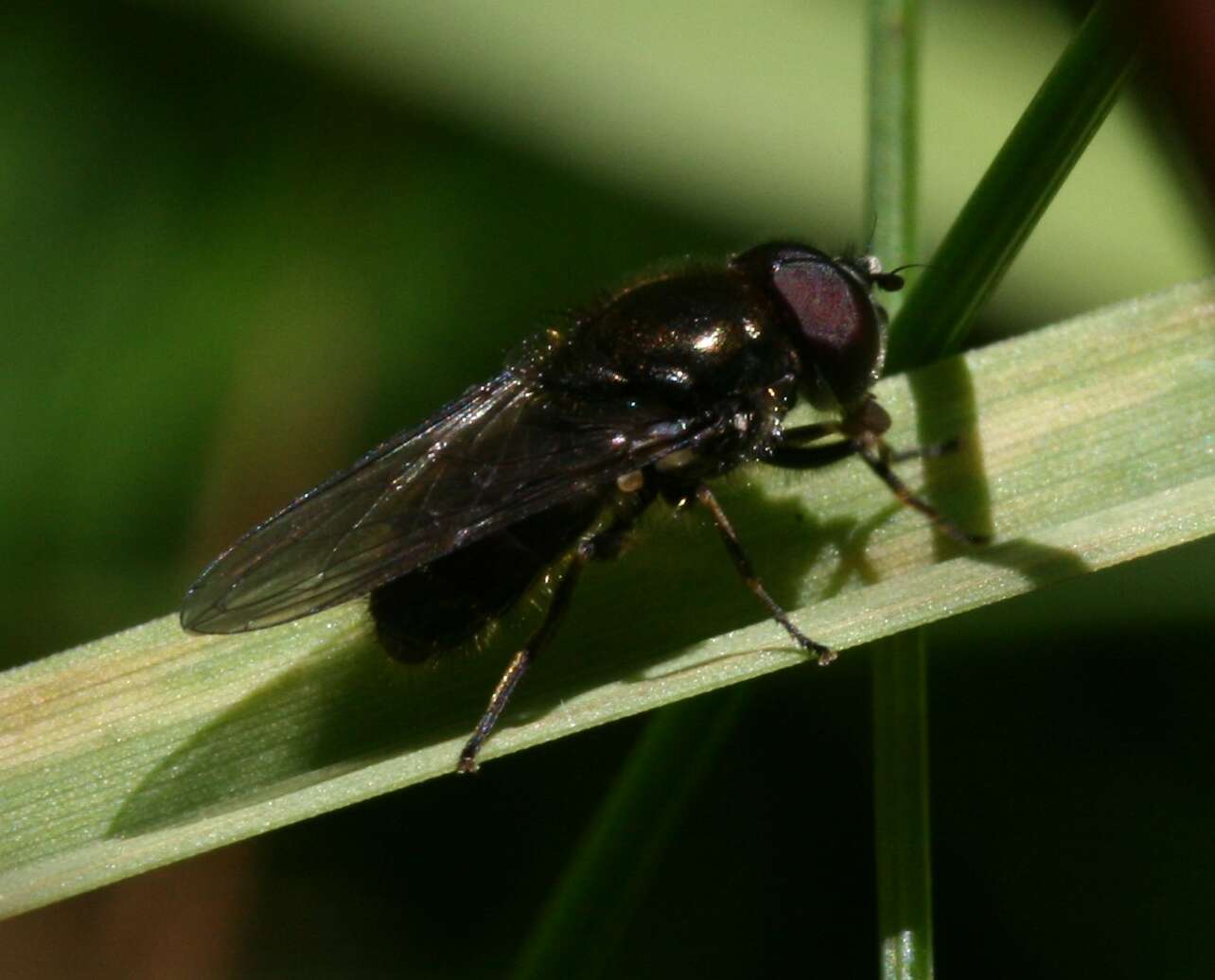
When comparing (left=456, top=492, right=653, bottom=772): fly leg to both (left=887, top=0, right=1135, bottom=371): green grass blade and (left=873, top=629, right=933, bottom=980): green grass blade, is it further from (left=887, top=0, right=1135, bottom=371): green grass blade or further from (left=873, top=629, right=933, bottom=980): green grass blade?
(left=887, top=0, right=1135, bottom=371): green grass blade

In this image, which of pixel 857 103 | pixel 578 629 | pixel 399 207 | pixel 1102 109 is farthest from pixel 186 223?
pixel 1102 109

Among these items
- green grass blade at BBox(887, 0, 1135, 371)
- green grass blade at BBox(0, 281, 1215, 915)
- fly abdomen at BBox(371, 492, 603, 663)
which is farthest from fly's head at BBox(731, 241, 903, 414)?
fly abdomen at BBox(371, 492, 603, 663)

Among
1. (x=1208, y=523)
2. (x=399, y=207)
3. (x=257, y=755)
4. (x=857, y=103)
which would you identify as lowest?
(x=1208, y=523)

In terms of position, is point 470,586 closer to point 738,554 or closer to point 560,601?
point 560,601

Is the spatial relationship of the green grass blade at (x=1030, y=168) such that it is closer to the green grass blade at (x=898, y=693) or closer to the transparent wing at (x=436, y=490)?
the green grass blade at (x=898, y=693)

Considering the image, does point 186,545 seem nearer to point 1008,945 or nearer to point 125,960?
point 125,960

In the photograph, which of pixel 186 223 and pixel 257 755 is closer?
pixel 257 755
